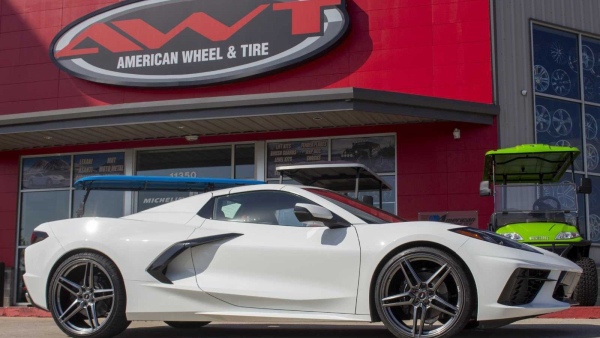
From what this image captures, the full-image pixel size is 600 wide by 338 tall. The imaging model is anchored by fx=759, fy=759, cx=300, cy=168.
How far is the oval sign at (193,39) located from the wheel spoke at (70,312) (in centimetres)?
936

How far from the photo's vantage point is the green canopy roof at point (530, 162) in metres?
10.9

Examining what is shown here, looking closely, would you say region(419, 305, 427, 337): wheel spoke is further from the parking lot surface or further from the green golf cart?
the green golf cart

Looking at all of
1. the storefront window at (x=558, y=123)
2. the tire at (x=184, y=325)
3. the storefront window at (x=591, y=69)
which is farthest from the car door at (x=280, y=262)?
the storefront window at (x=591, y=69)

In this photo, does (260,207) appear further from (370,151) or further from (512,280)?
(370,151)

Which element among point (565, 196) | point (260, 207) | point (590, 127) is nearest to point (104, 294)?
point (260, 207)

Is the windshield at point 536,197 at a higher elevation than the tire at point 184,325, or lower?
higher

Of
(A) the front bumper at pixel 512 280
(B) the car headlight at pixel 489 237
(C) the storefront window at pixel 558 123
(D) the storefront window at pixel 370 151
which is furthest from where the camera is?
(C) the storefront window at pixel 558 123

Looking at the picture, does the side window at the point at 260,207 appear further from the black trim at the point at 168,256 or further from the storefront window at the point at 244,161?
the storefront window at the point at 244,161

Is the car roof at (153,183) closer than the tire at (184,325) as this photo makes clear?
No

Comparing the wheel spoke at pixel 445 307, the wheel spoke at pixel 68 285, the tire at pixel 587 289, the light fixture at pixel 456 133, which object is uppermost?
the light fixture at pixel 456 133

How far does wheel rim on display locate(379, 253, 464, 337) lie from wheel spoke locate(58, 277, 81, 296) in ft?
8.49

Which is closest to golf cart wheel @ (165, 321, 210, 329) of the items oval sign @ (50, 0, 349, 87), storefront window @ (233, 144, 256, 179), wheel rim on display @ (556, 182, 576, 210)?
wheel rim on display @ (556, 182, 576, 210)

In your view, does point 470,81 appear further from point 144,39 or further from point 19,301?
point 19,301

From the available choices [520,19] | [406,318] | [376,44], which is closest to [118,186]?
[376,44]
